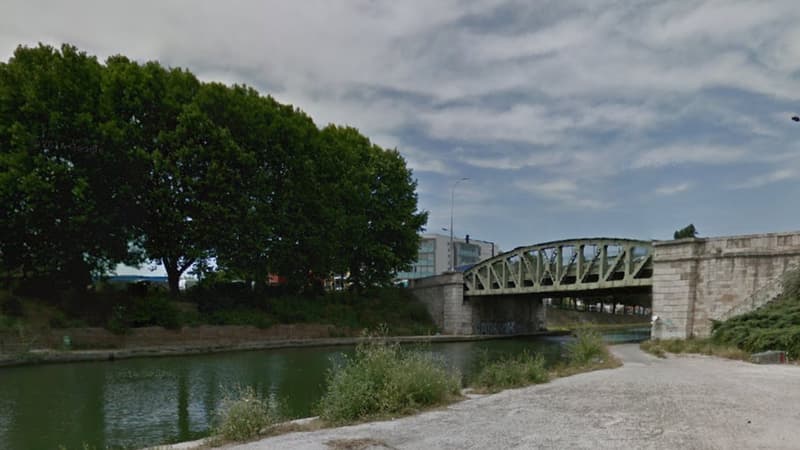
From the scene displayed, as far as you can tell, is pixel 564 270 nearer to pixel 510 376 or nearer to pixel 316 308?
pixel 316 308

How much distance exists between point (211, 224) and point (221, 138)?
489 cm

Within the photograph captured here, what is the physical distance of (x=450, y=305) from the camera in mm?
46312

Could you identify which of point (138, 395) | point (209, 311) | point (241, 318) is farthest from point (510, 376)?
point (209, 311)

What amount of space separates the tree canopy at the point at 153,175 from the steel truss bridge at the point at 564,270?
12.5 meters

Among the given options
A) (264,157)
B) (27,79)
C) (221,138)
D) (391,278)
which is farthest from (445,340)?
(27,79)

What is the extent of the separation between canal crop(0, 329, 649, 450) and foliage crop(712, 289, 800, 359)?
8146 millimetres

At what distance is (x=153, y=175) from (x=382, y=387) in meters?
25.1

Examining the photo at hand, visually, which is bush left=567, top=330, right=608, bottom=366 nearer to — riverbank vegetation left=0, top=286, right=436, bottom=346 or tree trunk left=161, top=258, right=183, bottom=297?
riverbank vegetation left=0, top=286, right=436, bottom=346

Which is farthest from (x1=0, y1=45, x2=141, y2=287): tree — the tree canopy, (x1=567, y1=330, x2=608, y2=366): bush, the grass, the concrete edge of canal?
the grass

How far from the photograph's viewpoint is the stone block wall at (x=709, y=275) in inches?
864

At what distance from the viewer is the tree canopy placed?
27.1 meters

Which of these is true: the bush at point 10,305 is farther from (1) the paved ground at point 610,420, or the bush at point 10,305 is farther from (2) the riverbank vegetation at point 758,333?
(2) the riverbank vegetation at point 758,333

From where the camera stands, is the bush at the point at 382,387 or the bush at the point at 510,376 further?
the bush at the point at 510,376

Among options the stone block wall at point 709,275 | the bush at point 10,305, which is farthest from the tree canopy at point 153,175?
the stone block wall at point 709,275
